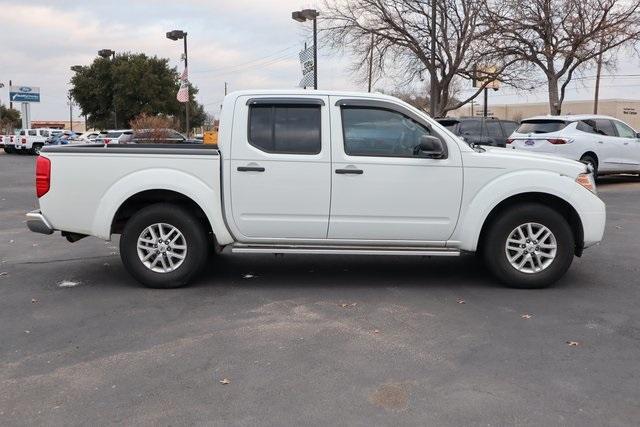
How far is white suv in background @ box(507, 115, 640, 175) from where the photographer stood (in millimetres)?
14953

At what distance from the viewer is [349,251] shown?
20.1 ft

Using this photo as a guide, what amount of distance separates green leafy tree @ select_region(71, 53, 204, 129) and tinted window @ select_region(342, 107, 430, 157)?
5015 cm

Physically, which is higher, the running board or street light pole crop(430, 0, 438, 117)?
street light pole crop(430, 0, 438, 117)

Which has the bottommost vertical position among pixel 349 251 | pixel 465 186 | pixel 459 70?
pixel 349 251

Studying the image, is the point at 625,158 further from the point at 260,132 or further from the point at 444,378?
the point at 444,378

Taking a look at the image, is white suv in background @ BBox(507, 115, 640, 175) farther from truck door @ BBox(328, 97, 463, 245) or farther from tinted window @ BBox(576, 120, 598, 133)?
truck door @ BBox(328, 97, 463, 245)

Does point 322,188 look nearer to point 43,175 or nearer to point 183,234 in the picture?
point 183,234

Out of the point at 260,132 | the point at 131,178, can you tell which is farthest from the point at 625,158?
the point at 131,178

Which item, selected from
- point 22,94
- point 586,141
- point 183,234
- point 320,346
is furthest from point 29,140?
point 320,346

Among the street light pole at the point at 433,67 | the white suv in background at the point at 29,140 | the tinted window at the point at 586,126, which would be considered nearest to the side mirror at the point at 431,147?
the tinted window at the point at 586,126

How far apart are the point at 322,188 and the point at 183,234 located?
1.44m

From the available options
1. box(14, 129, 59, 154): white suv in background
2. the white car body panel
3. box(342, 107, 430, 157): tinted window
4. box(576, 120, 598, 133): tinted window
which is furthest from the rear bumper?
box(14, 129, 59, 154): white suv in background

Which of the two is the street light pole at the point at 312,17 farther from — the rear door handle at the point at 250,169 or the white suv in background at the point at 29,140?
the white suv in background at the point at 29,140

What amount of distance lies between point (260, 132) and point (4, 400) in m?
3.32
